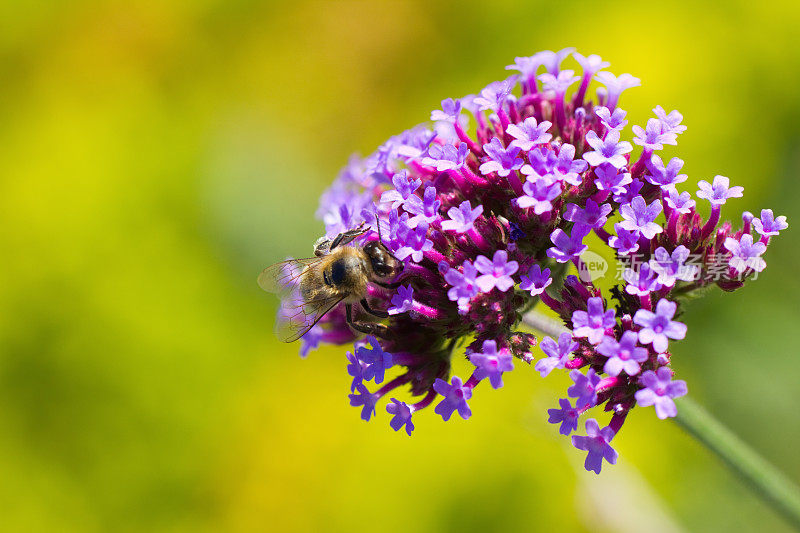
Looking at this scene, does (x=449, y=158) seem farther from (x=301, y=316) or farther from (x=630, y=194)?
(x=301, y=316)

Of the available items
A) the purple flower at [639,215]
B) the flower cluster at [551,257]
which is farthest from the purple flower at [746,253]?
the purple flower at [639,215]

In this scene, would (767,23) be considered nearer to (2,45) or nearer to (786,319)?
(786,319)

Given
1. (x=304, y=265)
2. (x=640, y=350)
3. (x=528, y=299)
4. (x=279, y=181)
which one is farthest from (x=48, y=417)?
(x=640, y=350)

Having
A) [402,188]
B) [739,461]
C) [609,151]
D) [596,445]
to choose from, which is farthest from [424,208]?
[739,461]

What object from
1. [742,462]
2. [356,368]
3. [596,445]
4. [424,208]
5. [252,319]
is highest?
[424,208]

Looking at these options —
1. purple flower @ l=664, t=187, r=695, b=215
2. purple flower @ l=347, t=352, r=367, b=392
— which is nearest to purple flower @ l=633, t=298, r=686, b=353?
purple flower @ l=664, t=187, r=695, b=215

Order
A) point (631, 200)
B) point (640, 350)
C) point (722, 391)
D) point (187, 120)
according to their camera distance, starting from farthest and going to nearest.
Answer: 1. point (187, 120)
2. point (722, 391)
3. point (631, 200)
4. point (640, 350)
